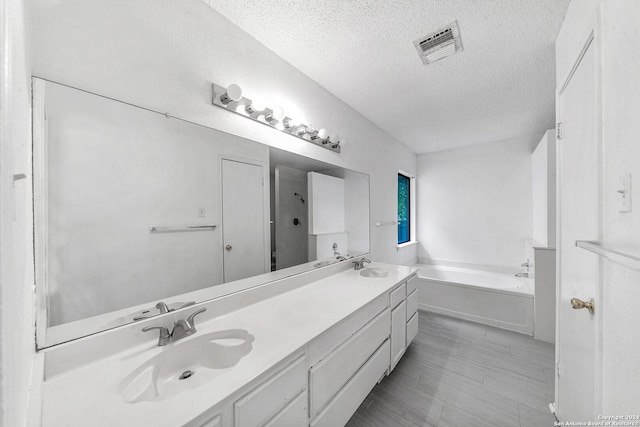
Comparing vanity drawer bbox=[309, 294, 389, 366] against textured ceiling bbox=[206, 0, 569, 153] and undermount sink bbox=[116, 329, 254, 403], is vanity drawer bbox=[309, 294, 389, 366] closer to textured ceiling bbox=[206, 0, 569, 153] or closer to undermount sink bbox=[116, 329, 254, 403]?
undermount sink bbox=[116, 329, 254, 403]

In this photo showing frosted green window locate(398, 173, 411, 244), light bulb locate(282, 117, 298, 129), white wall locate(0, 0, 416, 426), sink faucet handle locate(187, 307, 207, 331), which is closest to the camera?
white wall locate(0, 0, 416, 426)

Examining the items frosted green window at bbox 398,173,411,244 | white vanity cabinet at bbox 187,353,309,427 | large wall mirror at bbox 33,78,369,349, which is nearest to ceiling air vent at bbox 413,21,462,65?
large wall mirror at bbox 33,78,369,349

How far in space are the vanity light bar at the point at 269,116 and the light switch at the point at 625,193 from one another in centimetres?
152

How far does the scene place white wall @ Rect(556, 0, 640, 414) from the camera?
23.7 inches

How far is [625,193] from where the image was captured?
65cm

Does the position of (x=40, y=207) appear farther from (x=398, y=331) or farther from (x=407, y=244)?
(x=407, y=244)

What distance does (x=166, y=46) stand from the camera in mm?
1103

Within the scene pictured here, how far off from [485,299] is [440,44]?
2.69 metres

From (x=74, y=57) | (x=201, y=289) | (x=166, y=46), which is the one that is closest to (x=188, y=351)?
(x=201, y=289)

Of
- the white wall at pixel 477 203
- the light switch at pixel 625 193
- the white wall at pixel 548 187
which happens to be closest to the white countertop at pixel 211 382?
the light switch at pixel 625 193

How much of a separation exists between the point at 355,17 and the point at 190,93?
3.33 ft

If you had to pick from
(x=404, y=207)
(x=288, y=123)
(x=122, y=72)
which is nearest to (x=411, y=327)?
(x=288, y=123)

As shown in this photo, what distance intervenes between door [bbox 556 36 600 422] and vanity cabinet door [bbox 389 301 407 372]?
93 cm

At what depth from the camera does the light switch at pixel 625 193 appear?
0.63 meters
